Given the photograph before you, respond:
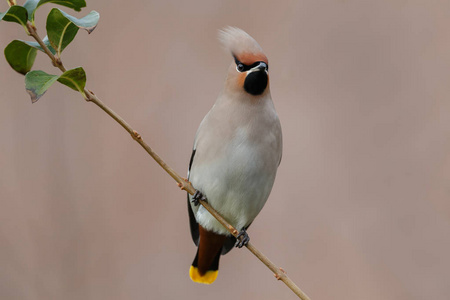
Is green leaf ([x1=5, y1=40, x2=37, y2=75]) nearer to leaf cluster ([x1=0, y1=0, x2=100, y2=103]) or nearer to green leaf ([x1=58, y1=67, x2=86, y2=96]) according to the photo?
leaf cluster ([x1=0, y1=0, x2=100, y2=103])

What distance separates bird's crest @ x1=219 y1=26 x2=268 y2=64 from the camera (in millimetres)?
1927

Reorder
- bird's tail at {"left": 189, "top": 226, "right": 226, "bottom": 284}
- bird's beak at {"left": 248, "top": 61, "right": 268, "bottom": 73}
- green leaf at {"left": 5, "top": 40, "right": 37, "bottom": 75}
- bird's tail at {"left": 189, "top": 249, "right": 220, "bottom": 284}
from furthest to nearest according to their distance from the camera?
bird's tail at {"left": 189, "top": 249, "right": 220, "bottom": 284}, bird's tail at {"left": 189, "top": 226, "right": 226, "bottom": 284}, bird's beak at {"left": 248, "top": 61, "right": 268, "bottom": 73}, green leaf at {"left": 5, "top": 40, "right": 37, "bottom": 75}

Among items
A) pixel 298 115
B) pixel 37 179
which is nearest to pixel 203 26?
pixel 298 115

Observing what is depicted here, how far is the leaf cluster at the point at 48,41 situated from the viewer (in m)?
1.38

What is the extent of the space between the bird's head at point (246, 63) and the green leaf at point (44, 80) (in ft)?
2.06

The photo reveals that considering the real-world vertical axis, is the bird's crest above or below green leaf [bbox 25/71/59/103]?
above

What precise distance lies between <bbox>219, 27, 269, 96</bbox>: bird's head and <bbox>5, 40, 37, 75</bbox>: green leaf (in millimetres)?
651

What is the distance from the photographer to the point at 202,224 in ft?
8.23

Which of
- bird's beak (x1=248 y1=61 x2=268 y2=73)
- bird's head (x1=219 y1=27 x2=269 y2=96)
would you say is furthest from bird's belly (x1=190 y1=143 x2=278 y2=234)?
bird's beak (x1=248 y1=61 x2=268 y2=73)

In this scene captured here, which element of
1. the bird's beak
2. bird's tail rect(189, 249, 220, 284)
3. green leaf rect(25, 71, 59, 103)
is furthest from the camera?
bird's tail rect(189, 249, 220, 284)

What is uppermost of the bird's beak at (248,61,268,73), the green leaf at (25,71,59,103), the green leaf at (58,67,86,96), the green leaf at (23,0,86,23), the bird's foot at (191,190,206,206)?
the bird's beak at (248,61,268,73)

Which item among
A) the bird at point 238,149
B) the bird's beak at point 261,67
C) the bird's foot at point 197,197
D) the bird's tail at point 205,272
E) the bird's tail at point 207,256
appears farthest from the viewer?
the bird's tail at point 205,272

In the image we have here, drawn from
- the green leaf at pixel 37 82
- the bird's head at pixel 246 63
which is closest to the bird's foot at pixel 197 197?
the bird's head at pixel 246 63

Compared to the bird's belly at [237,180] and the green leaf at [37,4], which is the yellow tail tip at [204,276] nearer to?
the bird's belly at [237,180]
